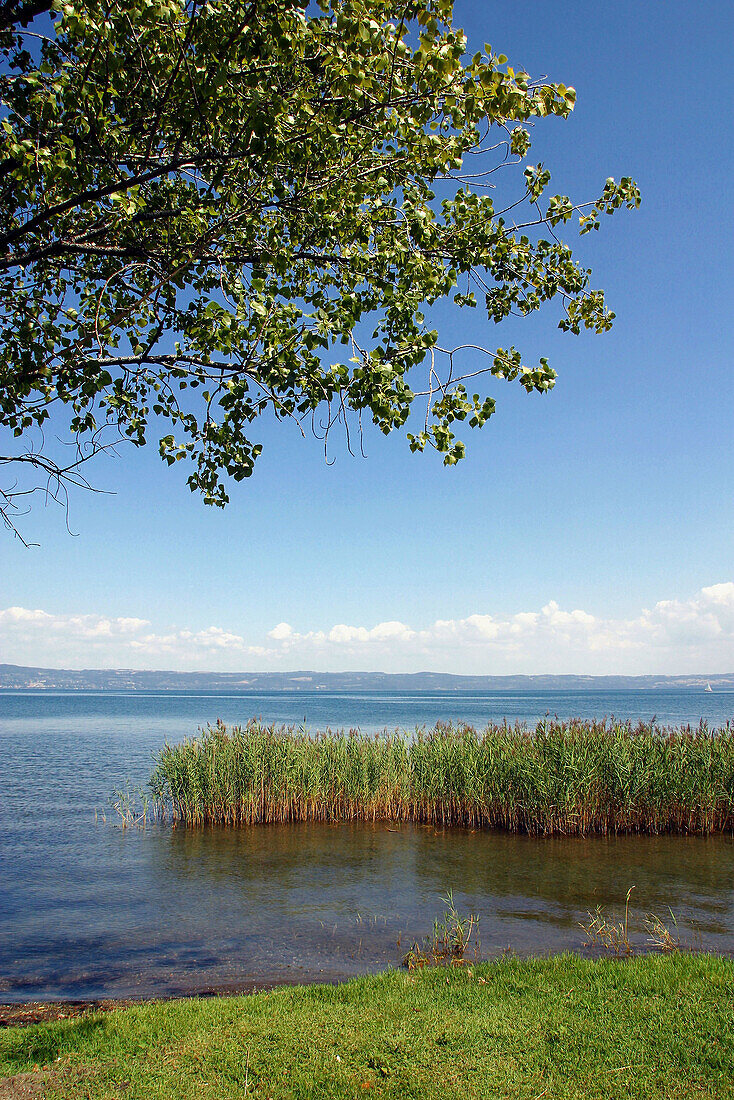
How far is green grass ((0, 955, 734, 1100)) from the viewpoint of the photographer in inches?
202

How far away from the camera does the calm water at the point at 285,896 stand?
9422 mm

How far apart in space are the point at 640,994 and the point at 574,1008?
806 millimetres

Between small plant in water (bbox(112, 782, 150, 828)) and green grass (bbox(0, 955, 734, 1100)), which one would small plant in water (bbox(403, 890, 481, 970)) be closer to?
green grass (bbox(0, 955, 734, 1100))

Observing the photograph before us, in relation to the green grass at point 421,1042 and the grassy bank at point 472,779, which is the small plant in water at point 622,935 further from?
the grassy bank at point 472,779

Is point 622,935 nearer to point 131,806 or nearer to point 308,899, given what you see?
point 308,899

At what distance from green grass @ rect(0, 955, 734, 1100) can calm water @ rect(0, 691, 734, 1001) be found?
2.18 meters

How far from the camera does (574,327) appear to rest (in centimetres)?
804

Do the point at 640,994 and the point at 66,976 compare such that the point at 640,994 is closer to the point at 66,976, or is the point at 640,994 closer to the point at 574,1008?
the point at 574,1008

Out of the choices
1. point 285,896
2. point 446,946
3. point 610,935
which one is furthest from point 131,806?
point 610,935

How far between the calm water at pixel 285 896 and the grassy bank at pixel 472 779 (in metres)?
0.73

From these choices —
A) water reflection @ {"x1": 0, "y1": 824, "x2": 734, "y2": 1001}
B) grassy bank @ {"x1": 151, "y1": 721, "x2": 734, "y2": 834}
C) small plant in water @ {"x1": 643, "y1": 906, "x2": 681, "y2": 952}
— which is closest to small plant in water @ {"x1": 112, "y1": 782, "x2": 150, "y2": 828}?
grassy bank @ {"x1": 151, "y1": 721, "x2": 734, "y2": 834}

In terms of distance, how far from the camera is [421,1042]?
580 cm

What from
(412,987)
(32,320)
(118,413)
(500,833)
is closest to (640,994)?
(412,987)

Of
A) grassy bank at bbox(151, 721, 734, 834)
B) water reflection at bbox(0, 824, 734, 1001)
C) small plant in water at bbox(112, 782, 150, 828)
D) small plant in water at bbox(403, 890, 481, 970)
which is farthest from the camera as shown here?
small plant in water at bbox(112, 782, 150, 828)
